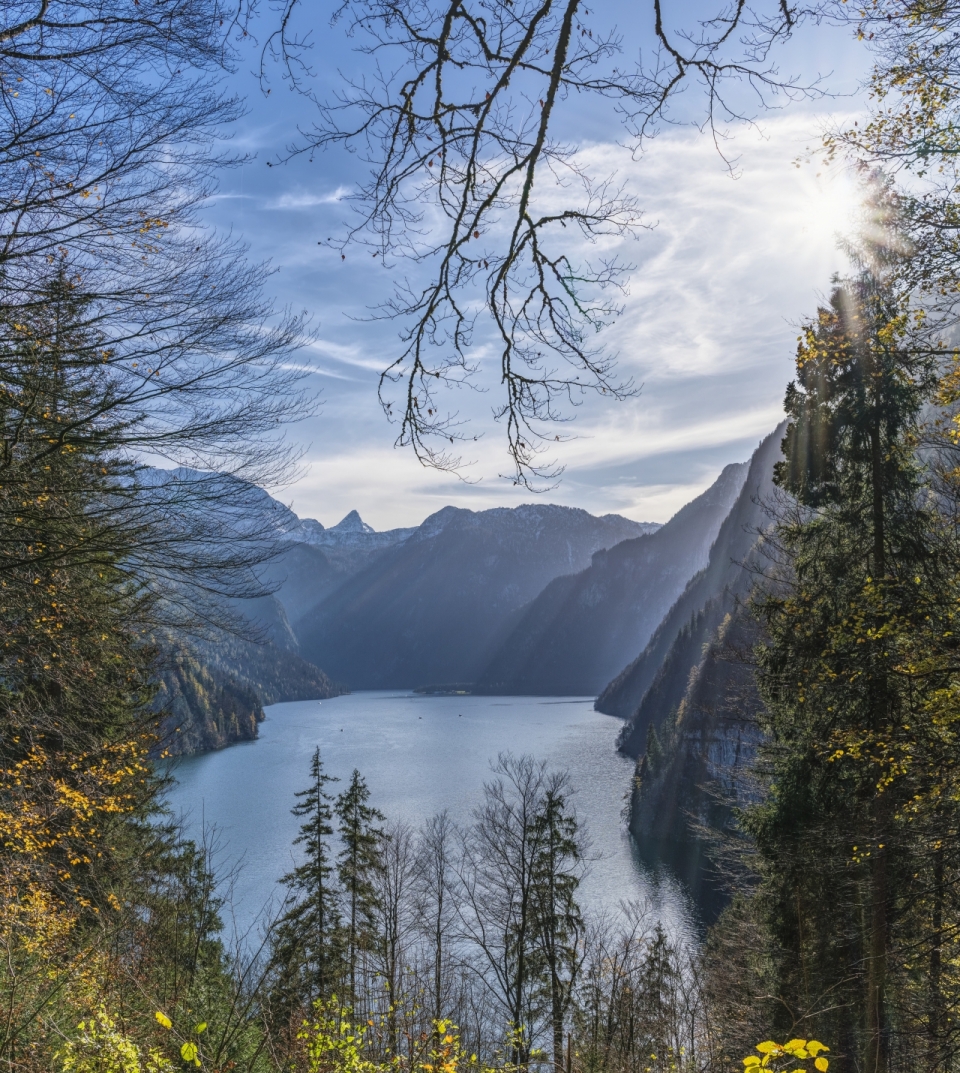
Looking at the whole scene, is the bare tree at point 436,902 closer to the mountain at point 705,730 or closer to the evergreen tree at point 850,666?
the mountain at point 705,730

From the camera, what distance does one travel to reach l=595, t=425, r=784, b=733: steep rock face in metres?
78.9

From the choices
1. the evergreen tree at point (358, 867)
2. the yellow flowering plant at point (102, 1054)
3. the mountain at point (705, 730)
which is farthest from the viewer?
the evergreen tree at point (358, 867)

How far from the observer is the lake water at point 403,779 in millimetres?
35344

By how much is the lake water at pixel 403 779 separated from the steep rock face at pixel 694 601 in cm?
513

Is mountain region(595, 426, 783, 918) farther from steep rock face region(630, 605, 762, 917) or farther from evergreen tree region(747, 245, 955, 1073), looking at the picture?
evergreen tree region(747, 245, 955, 1073)

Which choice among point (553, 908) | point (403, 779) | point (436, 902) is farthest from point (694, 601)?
point (553, 908)

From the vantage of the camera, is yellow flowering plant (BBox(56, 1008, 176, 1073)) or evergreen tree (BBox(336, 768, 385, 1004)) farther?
evergreen tree (BBox(336, 768, 385, 1004))

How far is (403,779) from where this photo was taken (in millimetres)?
61344

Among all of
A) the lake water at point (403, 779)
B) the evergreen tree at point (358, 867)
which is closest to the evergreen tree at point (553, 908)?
the evergreen tree at point (358, 867)

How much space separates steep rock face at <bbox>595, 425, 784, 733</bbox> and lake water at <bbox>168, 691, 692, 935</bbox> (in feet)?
16.8

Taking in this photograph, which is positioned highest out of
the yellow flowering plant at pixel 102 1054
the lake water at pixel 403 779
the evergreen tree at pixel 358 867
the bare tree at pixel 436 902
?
the yellow flowering plant at pixel 102 1054

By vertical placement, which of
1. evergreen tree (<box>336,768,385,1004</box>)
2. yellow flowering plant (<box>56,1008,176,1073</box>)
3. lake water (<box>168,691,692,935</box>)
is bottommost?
lake water (<box>168,691,692,935</box>)

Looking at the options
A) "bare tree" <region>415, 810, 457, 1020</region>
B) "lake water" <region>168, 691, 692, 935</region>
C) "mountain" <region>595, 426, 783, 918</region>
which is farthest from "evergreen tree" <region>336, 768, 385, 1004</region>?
"mountain" <region>595, 426, 783, 918</region>

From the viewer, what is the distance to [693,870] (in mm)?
39938
